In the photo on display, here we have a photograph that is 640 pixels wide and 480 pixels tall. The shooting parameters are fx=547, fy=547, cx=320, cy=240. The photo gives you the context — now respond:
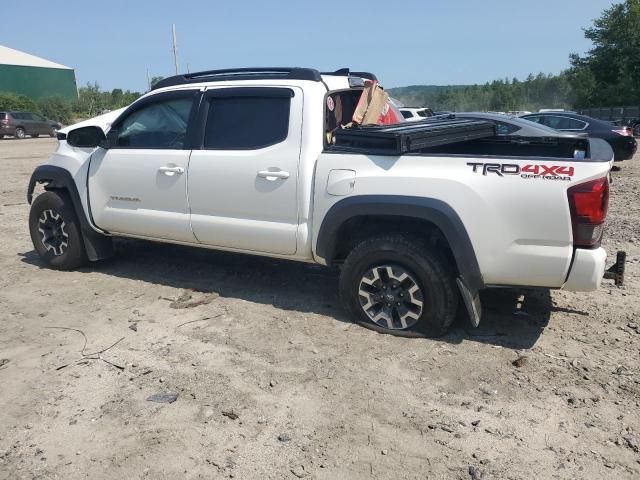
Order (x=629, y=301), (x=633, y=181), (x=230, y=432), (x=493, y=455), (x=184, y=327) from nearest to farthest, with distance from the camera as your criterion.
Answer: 1. (x=493, y=455)
2. (x=230, y=432)
3. (x=184, y=327)
4. (x=629, y=301)
5. (x=633, y=181)

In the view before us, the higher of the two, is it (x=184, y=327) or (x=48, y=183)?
(x=48, y=183)

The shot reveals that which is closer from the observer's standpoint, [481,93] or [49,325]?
[49,325]

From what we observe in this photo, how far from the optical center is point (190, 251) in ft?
21.3

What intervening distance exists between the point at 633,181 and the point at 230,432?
36.2ft

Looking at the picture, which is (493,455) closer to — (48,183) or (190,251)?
(190,251)

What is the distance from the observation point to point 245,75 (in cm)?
478

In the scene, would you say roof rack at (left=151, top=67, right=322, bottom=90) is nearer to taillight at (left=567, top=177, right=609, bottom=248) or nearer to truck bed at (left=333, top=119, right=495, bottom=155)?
truck bed at (left=333, top=119, right=495, bottom=155)

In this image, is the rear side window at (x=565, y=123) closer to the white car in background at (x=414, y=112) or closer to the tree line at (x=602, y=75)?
the white car in background at (x=414, y=112)

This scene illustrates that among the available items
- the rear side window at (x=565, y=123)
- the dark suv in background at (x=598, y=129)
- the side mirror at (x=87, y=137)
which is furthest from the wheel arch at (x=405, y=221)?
the rear side window at (x=565, y=123)

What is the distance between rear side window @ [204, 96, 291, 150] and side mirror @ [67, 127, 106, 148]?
1234mm

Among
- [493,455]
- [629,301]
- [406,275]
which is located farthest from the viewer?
[629,301]

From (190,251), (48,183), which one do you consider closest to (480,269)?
(190,251)

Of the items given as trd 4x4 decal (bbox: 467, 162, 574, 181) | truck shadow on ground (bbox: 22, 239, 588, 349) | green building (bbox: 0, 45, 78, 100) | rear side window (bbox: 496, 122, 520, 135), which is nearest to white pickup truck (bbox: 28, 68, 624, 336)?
trd 4x4 decal (bbox: 467, 162, 574, 181)

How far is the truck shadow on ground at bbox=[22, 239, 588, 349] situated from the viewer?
4.28 metres
